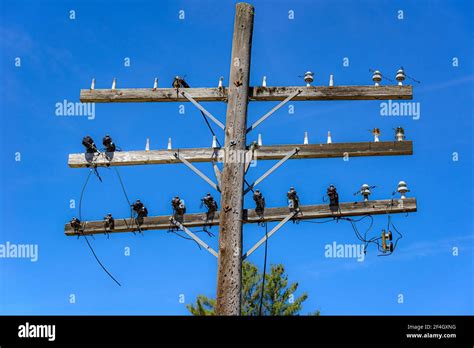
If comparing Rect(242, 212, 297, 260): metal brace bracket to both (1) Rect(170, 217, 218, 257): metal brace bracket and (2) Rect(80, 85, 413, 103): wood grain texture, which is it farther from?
(2) Rect(80, 85, 413, 103): wood grain texture

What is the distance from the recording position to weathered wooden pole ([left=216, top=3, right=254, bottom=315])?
7578mm

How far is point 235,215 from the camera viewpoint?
25.9ft

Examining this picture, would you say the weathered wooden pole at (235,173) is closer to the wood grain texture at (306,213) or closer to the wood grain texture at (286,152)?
the wood grain texture at (286,152)

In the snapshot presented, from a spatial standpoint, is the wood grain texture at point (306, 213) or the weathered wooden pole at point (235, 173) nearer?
the weathered wooden pole at point (235, 173)

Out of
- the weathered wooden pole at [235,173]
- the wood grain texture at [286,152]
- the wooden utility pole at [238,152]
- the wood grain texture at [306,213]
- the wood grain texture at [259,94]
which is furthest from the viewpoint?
the wood grain texture at [259,94]

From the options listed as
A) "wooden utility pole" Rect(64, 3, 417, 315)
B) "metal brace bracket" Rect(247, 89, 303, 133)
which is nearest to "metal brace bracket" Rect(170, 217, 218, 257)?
"wooden utility pole" Rect(64, 3, 417, 315)

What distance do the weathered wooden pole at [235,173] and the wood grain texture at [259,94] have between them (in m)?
0.39

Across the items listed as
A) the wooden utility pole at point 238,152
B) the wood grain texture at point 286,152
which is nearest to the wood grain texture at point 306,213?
the wooden utility pole at point 238,152

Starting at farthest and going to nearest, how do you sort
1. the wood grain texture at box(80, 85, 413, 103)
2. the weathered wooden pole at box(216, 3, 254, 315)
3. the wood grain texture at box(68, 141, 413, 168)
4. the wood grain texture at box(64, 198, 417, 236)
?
the wood grain texture at box(80, 85, 413, 103) < the wood grain texture at box(64, 198, 417, 236) < the wood grain texture at box(68, 141, 413, 168) < the weathered wooden pole at box(216, 3, 254, 315)

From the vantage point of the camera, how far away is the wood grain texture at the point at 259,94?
29.1ft

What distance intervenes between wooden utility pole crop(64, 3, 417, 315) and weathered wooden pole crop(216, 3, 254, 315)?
0.01 m

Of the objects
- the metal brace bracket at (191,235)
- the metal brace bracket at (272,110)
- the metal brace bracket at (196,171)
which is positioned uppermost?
the metal brace bracket at (272,110)
